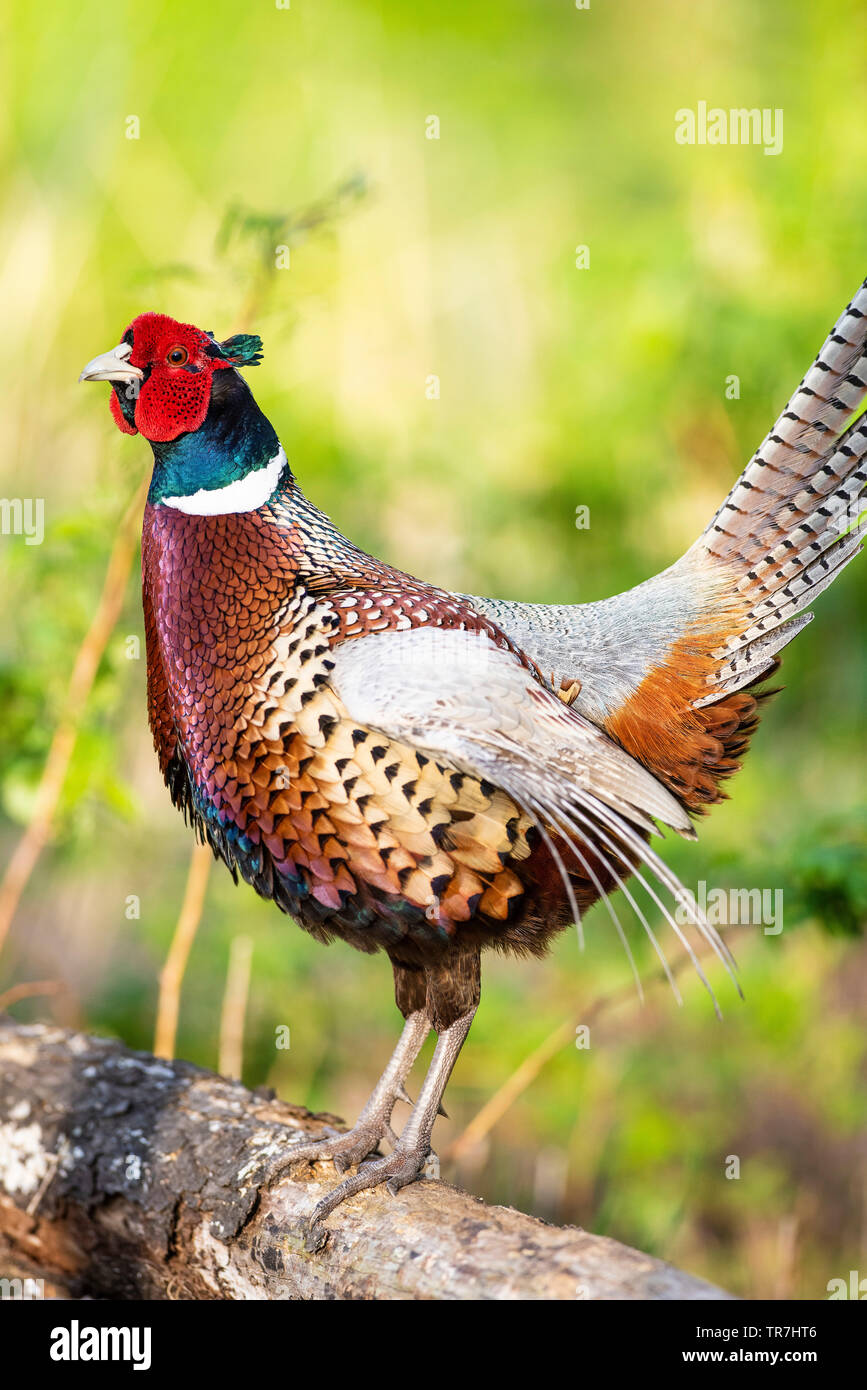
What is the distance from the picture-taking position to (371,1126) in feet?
9.87

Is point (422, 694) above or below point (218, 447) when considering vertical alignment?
below

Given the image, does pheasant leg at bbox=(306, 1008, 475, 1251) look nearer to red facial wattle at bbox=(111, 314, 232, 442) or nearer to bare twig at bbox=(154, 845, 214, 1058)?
bare twig at bbox=(154, 845, 214, 1058)

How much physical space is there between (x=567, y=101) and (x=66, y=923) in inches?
377

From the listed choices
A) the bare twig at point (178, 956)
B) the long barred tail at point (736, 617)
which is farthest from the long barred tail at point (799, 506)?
the bare twig at point (178, 956)

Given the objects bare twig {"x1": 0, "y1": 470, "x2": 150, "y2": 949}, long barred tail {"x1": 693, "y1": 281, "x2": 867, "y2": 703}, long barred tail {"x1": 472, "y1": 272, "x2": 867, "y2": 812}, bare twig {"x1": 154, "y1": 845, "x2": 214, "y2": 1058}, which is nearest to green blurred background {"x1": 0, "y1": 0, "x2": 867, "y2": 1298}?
bare twig {"x1": 0, "y1": 470, "x2": 150, "y2": 949}

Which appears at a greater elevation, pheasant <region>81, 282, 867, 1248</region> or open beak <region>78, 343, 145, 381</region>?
open beak <region>78, 343, 145, 381</region>

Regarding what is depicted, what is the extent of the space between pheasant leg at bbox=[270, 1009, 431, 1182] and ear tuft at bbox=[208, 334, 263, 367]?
1686 mm

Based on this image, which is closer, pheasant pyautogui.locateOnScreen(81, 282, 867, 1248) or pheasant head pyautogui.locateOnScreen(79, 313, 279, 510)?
pheasant pyautogui.locateOnScreen(81, 282, 867, 1248)

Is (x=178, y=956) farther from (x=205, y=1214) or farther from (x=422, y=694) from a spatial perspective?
(x=422, y=694)

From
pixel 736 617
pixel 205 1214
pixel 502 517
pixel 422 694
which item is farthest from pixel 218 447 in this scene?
pixel 502 517

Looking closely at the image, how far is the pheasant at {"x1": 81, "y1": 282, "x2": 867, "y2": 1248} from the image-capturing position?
2635mm

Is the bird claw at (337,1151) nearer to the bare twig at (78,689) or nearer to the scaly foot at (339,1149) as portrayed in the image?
the scaly foot at (339,1149)

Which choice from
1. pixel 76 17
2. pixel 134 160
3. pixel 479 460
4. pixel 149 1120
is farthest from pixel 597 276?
pixel 149 1120

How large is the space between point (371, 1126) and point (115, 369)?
6.41 ft
